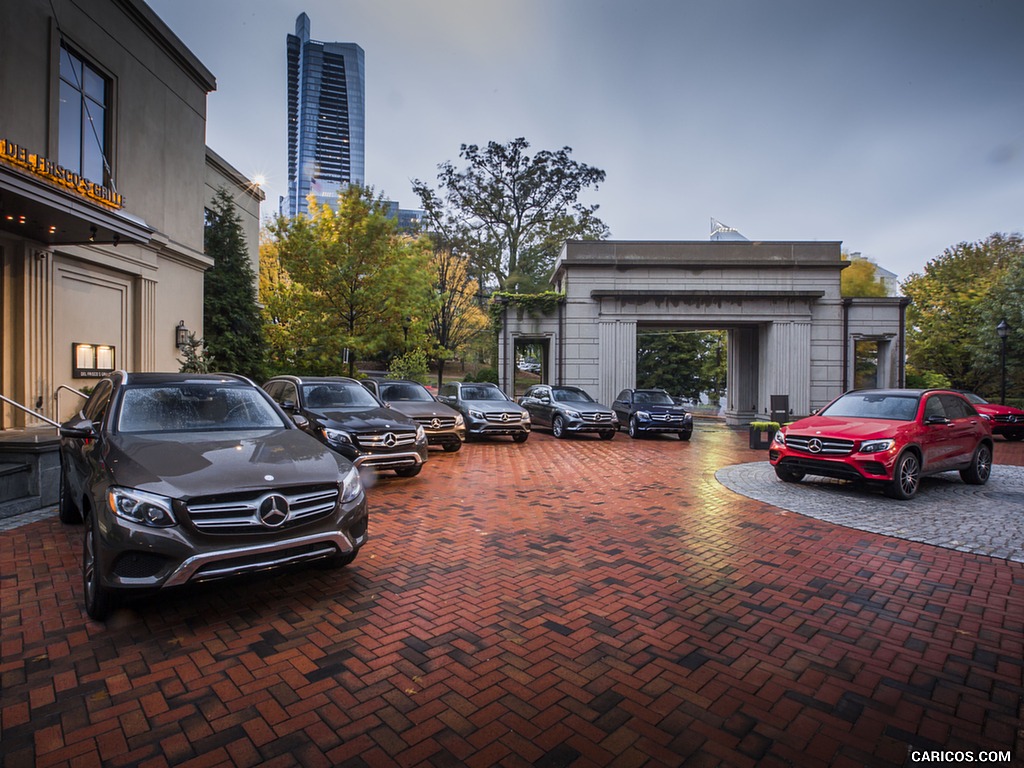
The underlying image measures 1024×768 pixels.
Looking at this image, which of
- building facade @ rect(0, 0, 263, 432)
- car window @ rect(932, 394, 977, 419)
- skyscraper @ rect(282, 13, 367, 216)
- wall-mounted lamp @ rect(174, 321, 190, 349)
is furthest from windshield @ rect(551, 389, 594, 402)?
skyscraper @ rect(282, 13, 367, 216)

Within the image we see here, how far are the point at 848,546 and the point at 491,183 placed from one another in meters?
34.0

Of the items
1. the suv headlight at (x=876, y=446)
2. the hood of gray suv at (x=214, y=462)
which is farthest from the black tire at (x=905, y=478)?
the hood of gray suv at (x=214, y=462)

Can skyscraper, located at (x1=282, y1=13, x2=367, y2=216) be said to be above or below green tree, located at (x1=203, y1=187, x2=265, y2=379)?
above

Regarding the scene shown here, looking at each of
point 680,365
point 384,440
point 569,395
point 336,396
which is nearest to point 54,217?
point 336,396

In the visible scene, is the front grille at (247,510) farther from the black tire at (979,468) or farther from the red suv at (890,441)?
the black tire at (979,468)

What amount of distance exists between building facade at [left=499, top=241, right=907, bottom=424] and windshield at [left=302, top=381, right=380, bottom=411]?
12.6 m

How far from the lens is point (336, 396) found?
9.54 metres

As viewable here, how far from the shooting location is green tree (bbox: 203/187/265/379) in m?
18.2

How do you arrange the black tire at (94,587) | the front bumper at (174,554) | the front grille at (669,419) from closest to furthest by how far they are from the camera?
the front bumper at (174,554) → the black tire at (94,587) → the front grille at (669,419)

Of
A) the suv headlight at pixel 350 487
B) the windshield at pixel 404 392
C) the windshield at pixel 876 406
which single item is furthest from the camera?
the windshield at pixel 404 392

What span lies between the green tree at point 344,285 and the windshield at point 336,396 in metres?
7.68

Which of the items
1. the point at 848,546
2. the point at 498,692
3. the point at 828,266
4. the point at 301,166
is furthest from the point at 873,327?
the point at 301,166

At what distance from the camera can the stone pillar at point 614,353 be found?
2136cm

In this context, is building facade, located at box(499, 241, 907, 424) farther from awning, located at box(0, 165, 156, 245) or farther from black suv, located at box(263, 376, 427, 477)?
awning, located at box(0, 165, 156, 245)
